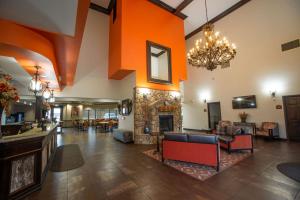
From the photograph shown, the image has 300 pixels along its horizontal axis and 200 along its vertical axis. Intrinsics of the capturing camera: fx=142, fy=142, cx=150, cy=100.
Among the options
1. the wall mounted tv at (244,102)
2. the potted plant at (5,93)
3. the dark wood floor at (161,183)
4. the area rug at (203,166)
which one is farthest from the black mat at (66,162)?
the wall mounted tv at (244,102)

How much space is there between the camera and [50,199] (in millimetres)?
2424

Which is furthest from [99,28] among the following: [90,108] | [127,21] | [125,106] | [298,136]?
[298,136]

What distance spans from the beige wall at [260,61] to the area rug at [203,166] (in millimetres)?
4161

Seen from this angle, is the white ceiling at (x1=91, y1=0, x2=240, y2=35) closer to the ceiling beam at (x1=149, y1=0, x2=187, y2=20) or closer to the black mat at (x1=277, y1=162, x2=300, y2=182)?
the ceiling beam at (x1=149, y1=0, x2=187, y2=20)

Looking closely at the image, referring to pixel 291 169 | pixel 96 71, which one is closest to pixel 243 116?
pixel 291 169

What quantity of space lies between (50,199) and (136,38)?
6.84m

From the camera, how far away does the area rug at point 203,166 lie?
127 inches

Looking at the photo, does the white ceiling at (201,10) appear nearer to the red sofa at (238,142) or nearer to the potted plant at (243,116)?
the potted plant at (243,116)

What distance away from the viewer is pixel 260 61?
7.44 m

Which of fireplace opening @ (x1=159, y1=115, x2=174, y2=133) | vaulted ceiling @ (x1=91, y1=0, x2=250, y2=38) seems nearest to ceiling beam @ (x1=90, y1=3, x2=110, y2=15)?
vaulted ceiling @ (x1=91, y1=0, x2=250, y2=38)

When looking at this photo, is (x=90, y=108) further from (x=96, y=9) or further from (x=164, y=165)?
(x=164, y=165)

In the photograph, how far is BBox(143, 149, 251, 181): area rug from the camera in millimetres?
3229

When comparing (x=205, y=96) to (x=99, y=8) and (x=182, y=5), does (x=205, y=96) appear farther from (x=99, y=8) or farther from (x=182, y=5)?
(x=99, y=8)

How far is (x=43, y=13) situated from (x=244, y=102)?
9.15 m
